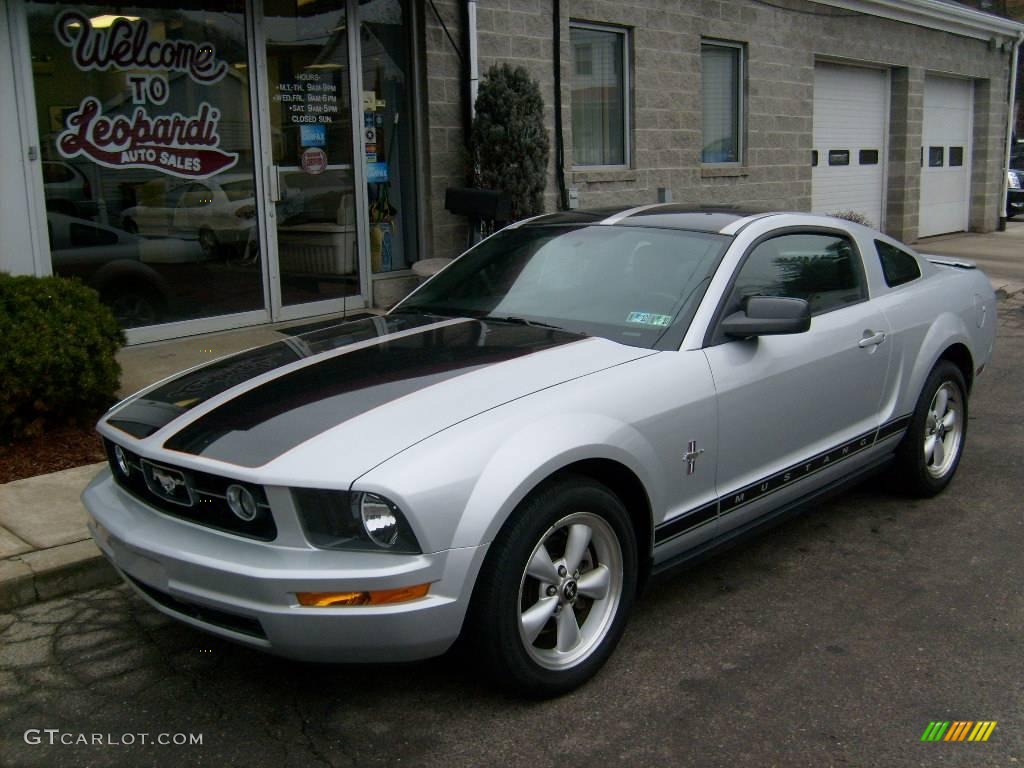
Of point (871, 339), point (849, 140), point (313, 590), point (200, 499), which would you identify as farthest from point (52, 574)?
point (849, 140)

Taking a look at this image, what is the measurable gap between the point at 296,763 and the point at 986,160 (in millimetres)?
20840

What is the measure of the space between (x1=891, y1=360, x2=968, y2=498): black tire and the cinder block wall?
5834 mm

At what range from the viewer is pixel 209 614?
3.26 meters

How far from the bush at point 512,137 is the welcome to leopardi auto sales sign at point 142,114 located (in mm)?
2389

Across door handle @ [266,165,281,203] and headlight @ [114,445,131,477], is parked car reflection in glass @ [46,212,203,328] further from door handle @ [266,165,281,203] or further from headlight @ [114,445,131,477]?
headlight @ [114,445,131,477]

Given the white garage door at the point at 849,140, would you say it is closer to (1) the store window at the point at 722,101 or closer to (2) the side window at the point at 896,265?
(1) the store window at the point at 722,101

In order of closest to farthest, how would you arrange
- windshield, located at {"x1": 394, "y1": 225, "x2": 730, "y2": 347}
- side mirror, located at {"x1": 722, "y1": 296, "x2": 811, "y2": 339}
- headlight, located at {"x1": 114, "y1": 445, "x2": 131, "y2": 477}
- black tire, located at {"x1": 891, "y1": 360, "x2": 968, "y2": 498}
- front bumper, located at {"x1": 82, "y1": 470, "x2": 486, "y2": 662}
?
1. front bumper, located at {"x1": 82, "y1": 470, "x2": 486, "y2": 662}
2. headlight, located at {"x1": 114, "y1": 445, "x2": 131, "y2": 477}
3. side mirror, located at {"x1": 722, "y1": 296, "x2": 811, "y2": 339}
4. windshield, located at {"x1": 394, "y1": 225, "x2": 730, "y2": 347}
5. black tire, located at {"x1": 891, "y1": 360, "x2": 968, "y2": 498}

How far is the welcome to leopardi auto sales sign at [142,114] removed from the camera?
7.93 meters

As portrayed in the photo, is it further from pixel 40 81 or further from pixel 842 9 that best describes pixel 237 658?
pixel 842 9

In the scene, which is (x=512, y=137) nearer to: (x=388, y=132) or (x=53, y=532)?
(x=388, y=132)

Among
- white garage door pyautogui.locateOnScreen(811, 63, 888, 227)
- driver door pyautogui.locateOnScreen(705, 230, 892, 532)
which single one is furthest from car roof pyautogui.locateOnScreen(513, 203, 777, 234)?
white garage door pyautogui.locateOnScreen(811, 63, 888, 227)

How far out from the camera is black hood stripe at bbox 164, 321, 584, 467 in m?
3.35

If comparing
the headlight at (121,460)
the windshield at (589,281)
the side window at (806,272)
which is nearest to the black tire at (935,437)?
the side window at (806,272)

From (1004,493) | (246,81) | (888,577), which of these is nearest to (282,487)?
(888,577)
